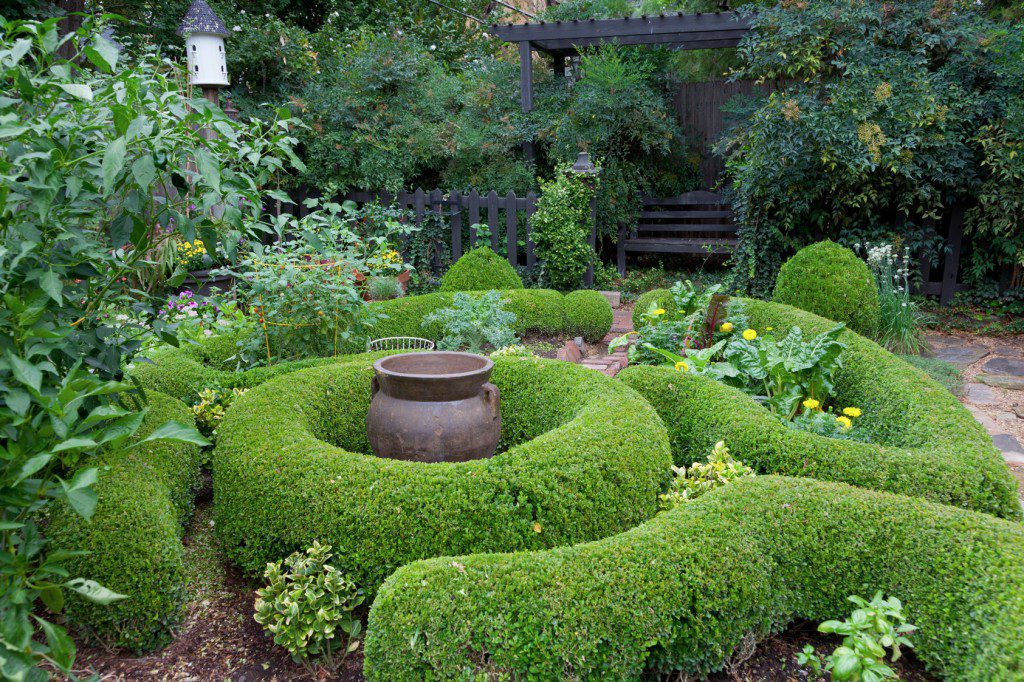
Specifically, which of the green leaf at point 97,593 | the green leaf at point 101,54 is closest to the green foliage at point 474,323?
the green leaf at point 101,54

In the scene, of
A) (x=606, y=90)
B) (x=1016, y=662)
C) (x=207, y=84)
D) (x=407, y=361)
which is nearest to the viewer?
(x=1016, y=662)

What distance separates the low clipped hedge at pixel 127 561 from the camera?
89.0 inches

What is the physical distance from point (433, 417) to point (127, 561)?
1249mm

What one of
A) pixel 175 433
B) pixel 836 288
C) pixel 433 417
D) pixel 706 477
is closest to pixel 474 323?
pixel 433 417

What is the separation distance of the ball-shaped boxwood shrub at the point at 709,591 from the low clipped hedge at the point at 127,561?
864 millimetres

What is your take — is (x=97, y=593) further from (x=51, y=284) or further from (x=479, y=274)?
(x=479, y=274)

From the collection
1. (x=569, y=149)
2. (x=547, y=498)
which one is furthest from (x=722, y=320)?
(x=569, y=149)

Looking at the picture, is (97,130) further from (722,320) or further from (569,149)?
(569,149)

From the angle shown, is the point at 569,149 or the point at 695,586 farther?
the point at 569,149

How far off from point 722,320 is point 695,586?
10.5 feet

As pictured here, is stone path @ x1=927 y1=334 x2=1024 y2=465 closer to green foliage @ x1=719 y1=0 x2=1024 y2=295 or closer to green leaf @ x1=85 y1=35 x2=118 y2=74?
green foliage @ x1=719 y1=0 x2=1024 y2=295

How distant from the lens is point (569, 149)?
8.99m

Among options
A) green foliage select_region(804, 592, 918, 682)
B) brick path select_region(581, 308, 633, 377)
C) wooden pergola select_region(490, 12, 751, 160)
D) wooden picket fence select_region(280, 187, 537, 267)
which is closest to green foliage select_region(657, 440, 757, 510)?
green foliage select_region(804, 592, 918, 682)

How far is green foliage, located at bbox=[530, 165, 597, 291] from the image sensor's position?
7.76 metres
